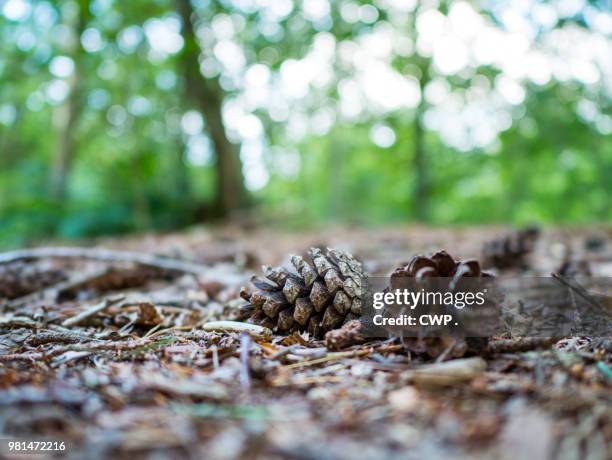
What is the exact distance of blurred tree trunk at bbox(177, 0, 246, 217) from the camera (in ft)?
25.5

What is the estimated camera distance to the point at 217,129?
309 inches

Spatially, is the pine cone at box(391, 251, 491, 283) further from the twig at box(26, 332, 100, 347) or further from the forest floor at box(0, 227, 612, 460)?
the twig at box(26, 332, 100, 347)

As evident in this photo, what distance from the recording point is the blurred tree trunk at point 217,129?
7.76 m

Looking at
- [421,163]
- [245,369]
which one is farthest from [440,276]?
[421,163]

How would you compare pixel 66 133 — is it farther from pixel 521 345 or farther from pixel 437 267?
pixel 521 345

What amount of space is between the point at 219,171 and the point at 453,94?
5.59m

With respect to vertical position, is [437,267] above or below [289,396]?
above

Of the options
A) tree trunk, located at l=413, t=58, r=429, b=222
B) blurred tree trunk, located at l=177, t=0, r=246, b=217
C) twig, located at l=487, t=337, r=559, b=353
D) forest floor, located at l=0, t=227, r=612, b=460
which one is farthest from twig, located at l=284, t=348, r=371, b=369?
tree trunk, located at l=413, t=58, r=429, b=222

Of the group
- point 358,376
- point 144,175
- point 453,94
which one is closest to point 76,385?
point 358,376

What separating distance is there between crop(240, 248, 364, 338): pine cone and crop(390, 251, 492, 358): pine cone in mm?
213

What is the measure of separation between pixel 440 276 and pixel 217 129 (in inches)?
278

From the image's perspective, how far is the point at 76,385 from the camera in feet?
3.30

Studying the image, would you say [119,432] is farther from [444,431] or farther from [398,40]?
[398,40]

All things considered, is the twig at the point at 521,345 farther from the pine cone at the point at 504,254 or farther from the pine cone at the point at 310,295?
the pine cone at the point at 504,254
